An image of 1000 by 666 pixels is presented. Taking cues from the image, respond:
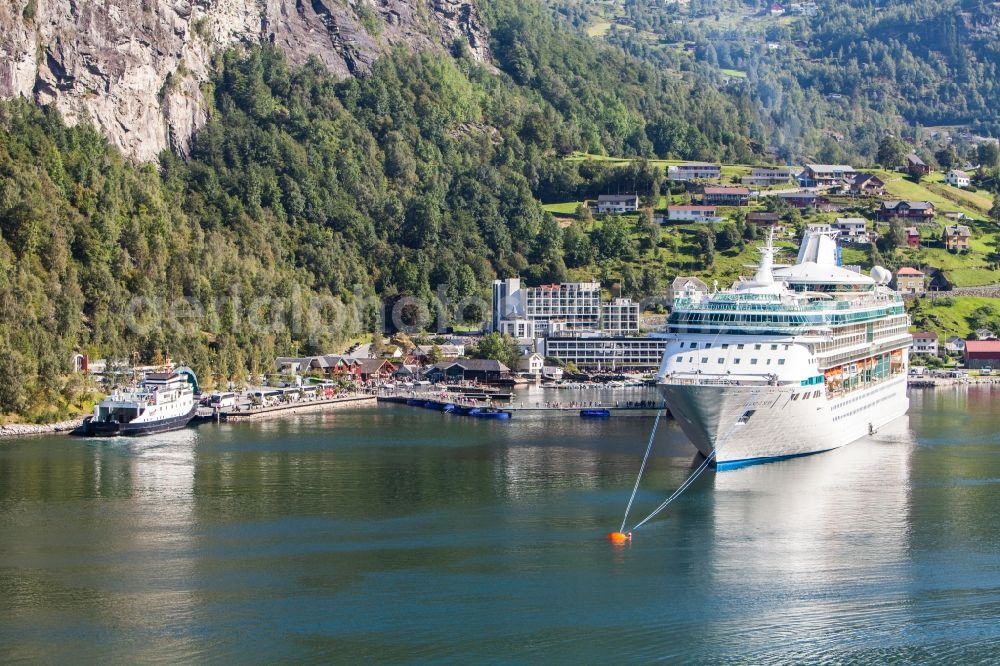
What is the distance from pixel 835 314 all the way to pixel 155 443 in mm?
30004

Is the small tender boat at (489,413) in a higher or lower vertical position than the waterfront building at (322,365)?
lower

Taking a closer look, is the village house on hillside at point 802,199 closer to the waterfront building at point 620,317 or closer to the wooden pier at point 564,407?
the waterfront building at point 620,317

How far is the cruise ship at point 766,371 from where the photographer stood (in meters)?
60.0

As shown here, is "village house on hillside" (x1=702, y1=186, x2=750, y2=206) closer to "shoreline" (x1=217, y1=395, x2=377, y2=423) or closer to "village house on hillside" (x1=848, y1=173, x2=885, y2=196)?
"village house on hillside" (x1=848, y1=173, x2=885, y2=196)

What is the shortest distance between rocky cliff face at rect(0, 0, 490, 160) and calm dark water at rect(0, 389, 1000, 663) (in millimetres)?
58277

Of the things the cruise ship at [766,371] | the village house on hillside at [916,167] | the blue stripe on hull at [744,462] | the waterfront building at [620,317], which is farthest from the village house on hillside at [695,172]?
the blue stripe on hull at [744,462]

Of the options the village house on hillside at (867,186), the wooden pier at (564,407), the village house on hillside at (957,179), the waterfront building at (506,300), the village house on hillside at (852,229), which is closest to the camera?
the wooden pier at (564,407)

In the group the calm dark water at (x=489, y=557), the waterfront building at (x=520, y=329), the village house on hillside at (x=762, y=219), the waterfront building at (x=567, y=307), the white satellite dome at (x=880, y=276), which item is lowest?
the calm dark water at (x=489, y=557)

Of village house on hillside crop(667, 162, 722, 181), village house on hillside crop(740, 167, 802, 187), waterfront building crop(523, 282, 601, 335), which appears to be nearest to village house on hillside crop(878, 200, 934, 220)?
village house on hillside crop(740, 167, 802, 187)

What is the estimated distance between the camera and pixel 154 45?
13238 cm

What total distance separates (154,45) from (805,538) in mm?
96692

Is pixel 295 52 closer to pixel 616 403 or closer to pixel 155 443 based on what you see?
pixel 616 403

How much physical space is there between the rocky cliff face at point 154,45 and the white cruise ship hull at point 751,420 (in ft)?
235

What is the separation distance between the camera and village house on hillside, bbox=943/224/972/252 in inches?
5492
